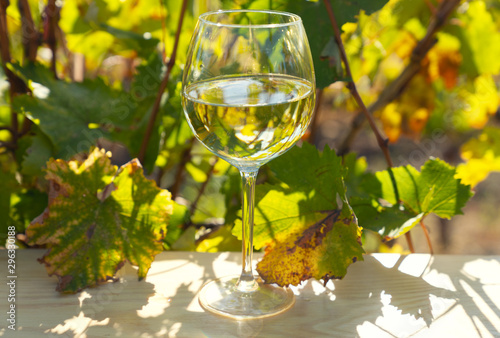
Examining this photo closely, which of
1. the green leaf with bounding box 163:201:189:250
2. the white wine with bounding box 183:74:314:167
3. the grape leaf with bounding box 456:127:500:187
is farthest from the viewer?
the grape leaf with bounding box 456:127:500:187

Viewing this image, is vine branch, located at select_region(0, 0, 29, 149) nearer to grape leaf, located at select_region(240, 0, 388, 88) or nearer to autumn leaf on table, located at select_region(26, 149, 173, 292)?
autumn leaf on table, located at select_region(26, 149, 173, 292)

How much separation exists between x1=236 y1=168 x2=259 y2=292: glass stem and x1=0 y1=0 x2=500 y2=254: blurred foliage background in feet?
0.51

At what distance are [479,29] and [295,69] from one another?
560 mm

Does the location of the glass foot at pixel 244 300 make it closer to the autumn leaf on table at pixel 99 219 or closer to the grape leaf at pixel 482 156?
the autumn leaf on table at pixel 99 219

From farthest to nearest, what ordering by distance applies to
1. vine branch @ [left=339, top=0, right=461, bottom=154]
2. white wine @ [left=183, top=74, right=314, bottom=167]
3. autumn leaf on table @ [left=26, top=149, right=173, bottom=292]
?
1. vine branch @ [left=339, top=0, right=461, bottom=154]
2. autumn leaf on table @ [left=26, top=149, right=173, bottom=292]
3. white wine @ [left=183, top=74, right=314, bottom=167]

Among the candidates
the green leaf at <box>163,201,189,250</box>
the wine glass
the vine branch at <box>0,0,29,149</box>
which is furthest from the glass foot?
the vine branch at <box>0,0,29,149</box>

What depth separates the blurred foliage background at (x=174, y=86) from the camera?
0.76m

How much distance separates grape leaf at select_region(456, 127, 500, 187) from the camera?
1.05 m

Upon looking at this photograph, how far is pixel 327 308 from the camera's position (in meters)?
0.59

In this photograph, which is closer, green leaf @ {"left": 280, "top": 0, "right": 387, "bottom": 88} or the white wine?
the white wine

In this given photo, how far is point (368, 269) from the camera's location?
26.9 inches

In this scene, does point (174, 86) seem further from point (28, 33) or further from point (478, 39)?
point (478, 39)

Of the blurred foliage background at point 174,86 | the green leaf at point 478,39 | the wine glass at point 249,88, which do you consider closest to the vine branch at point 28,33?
the blurred foliage background at point 174,86

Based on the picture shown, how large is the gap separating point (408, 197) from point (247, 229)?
228mm
